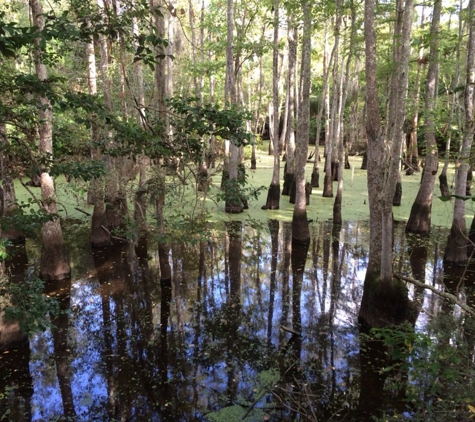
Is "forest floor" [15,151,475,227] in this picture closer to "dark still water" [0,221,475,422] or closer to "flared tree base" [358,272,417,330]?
"dark still water" [0,221,475,422]

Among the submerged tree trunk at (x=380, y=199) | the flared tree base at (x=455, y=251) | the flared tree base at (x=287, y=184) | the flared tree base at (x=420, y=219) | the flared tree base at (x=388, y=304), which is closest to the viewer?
the submerged tree trunk at (x=380, y=199)

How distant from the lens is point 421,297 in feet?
24.4

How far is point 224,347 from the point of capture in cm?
586

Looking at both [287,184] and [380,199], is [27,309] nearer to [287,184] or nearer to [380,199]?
[380,199]

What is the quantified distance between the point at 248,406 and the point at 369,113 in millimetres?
4320

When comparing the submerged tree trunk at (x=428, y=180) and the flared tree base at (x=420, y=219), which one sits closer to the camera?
the submerged tree trunk at (x=428, y=180)

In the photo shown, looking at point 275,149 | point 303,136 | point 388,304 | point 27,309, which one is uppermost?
point 303,136

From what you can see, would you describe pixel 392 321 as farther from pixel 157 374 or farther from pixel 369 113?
pixel 157 374

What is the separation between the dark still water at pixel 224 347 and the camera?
176 inches

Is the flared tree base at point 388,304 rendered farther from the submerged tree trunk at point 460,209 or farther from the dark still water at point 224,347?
the submerged tree trunk at point 460,209

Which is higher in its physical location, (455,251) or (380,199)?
(380,199)

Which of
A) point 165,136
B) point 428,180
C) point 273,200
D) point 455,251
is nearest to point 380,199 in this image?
point 165,136

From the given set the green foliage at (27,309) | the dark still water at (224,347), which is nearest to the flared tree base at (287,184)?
the dark still water at (224,347)

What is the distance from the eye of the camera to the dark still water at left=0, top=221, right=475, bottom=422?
4.47 metres
